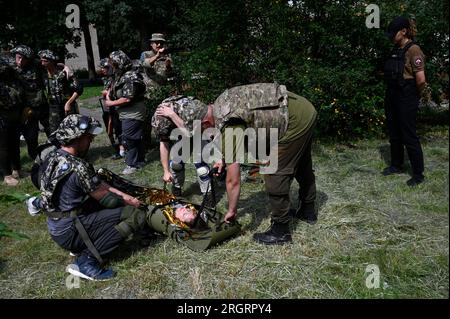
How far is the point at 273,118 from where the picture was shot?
3.46 m

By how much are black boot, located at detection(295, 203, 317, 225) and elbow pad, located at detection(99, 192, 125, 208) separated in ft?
5.94

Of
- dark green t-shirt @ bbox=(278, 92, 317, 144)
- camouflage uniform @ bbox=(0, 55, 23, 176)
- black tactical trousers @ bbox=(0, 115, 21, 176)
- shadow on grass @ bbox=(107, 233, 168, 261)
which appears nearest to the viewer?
dark green t-shirt @ bbox=(278, 92, 317, 144)

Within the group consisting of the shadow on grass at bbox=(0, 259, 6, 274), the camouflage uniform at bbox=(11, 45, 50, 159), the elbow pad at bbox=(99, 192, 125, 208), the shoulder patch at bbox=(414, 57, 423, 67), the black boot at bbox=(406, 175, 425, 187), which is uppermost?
the shoulder patch at bbox=(414, 57, 423, 67)

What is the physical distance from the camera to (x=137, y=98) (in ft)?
19.6

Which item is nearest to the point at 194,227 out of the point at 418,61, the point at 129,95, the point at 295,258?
the point at 295,258

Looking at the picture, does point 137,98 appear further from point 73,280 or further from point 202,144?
point 73,280

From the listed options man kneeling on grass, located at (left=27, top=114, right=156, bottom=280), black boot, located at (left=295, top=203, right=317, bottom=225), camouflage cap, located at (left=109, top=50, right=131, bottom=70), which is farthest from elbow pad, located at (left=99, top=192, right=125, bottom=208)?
camouflage cap, located at (left=109, top=50, right=131, bottom=70)

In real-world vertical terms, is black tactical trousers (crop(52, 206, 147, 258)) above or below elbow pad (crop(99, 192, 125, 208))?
below

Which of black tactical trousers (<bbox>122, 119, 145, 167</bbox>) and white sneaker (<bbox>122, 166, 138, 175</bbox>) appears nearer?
black tactical trousers (<bbox>122, 119, 145, 167</bbox>)

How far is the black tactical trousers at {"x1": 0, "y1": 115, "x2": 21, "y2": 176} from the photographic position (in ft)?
19.0

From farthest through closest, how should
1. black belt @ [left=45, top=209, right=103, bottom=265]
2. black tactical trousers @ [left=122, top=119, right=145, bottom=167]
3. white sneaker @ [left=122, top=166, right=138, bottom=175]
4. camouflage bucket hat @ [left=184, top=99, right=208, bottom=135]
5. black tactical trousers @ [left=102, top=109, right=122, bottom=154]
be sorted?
black tactical trousers @ [left=102, top=109, right=122, bottom=154] → white sneaker @ [left=122, top=166, right=138, bottom=175] → black tactical trousers @ [left=122, top=119, right=145, bottom=167] → camouflage bucket hat @ [left=184, top=99, right=208, bottom=135] → black belt @ [left=45, top=209, right=103, bottom=265]

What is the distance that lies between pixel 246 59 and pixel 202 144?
117 inches

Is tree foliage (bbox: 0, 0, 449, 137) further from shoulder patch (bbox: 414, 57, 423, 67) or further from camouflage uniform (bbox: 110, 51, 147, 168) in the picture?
shoulder patch (bbox: 414, 57, 423, 67)
